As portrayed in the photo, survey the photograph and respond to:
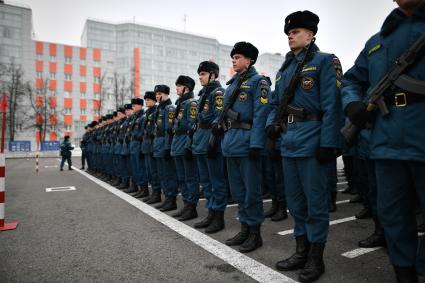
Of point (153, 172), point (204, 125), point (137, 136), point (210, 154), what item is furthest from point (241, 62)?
point (137, 136)

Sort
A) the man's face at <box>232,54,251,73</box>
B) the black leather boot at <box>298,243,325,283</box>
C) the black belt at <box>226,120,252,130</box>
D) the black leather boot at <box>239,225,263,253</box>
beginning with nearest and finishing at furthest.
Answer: the black leather boot at <box>298,243,325,283</box> → the black leather boot at <box>239,225,263,253</box> → the black belt at <box>226,120,252,130</box> → the man's face at <box>232,54,251,73</box>

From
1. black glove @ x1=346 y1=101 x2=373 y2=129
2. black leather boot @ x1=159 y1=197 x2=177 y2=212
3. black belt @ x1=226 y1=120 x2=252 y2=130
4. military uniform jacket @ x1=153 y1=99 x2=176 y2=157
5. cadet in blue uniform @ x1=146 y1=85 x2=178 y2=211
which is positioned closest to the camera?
black glove @ x1=346 y1=101 x2=373 y2=129

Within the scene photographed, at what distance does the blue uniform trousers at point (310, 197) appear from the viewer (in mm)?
2678

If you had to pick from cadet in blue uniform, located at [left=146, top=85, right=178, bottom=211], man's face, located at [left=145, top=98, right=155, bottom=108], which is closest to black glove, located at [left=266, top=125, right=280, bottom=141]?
cadet in blue uniform, located at [left=146, top=85, right=178, bottom=211]

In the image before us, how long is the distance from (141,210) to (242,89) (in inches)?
122

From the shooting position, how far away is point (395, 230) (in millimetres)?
2070

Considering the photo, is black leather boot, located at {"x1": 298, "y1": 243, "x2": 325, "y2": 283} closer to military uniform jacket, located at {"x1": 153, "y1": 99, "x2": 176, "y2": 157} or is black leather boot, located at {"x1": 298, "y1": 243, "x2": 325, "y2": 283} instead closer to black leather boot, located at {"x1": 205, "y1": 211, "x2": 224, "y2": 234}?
black leather boot, located at {"x1": 205, "y1": 211, "x2": 224, "y2": 234}

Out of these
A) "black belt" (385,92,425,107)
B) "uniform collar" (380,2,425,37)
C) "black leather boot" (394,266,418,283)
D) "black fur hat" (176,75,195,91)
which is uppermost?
"black fur hat" (176,75,195,91)

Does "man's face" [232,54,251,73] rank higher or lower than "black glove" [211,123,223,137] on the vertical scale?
higher

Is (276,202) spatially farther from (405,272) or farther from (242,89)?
(405,272)

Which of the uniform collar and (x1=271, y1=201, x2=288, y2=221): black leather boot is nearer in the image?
the uniform collar

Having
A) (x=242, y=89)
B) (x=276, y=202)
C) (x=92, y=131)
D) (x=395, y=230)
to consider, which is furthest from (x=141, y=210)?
(x=92, y=131)

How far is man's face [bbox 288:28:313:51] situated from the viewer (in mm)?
2943

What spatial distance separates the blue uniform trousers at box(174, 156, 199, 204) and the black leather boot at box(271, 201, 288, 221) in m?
1.30
